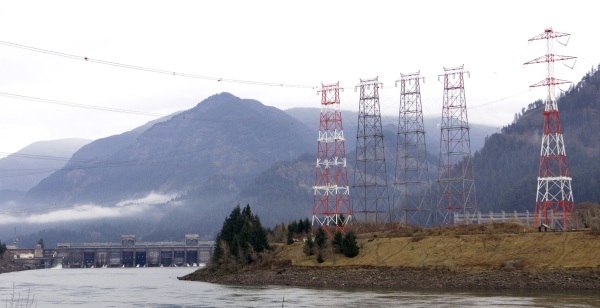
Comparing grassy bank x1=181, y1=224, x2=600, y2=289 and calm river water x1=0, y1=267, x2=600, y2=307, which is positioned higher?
grassy bank x1=181, y1=224, x2=600, y2=289

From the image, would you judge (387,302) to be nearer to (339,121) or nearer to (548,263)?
(548,263)

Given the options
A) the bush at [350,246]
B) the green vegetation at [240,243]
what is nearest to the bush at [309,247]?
the bush at [350,246]

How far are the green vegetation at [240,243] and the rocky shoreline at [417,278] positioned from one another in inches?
270

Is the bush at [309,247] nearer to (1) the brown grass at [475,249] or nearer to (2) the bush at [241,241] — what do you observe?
(1) the brown grass at [475,249]

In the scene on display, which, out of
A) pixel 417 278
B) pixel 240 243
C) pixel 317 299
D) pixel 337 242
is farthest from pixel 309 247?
pixel 317 299

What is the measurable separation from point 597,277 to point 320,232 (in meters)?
49.4

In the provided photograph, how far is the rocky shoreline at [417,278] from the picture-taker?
100375 mm

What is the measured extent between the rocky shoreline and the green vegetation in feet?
22.5

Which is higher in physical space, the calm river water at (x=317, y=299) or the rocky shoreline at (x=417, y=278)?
the rocky shoreline at (x=417, y=278)

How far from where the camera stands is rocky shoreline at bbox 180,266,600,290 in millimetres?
100375

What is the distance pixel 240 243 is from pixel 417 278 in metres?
46.1

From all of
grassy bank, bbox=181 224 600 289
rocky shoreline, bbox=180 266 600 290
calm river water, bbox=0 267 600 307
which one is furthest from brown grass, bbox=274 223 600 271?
calm river water, bbox=0 267 600 307

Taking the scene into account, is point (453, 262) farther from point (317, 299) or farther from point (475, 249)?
point (317, 299)

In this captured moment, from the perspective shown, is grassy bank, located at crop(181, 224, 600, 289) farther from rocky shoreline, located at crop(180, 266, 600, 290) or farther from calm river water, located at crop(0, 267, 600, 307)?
calm river water, located at crop(0, 267, 600, 307)
